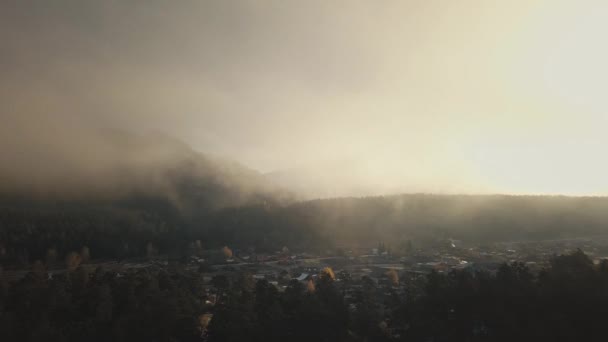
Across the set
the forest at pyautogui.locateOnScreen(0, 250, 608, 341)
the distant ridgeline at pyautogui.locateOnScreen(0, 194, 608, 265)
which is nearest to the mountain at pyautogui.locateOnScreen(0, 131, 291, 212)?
the distant ridgeline at pyautogui.locateOnScreen(0, 194, 608, 265)

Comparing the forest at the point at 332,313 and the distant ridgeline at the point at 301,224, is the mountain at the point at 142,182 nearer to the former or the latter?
the distant ridgeline at the point at 301,224

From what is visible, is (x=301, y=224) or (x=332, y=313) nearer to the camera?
(x=332, y=313)

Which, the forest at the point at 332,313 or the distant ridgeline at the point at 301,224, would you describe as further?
the distant ridgeline at the point at 301,224

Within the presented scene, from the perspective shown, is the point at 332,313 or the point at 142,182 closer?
the point at 332,313

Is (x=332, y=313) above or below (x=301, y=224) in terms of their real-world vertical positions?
above

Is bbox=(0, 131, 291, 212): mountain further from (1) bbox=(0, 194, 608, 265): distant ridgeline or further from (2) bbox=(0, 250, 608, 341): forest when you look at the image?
(2) bbox=(0, 250, 608, 341): forest

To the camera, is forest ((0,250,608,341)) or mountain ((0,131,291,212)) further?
mountain ((0,131,291,212))

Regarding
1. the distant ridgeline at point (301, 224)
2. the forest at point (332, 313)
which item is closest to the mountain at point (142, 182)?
the distant ridgeline at point (301, 224)

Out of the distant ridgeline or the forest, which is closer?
the forest

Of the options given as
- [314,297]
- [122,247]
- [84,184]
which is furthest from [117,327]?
[84,184]
